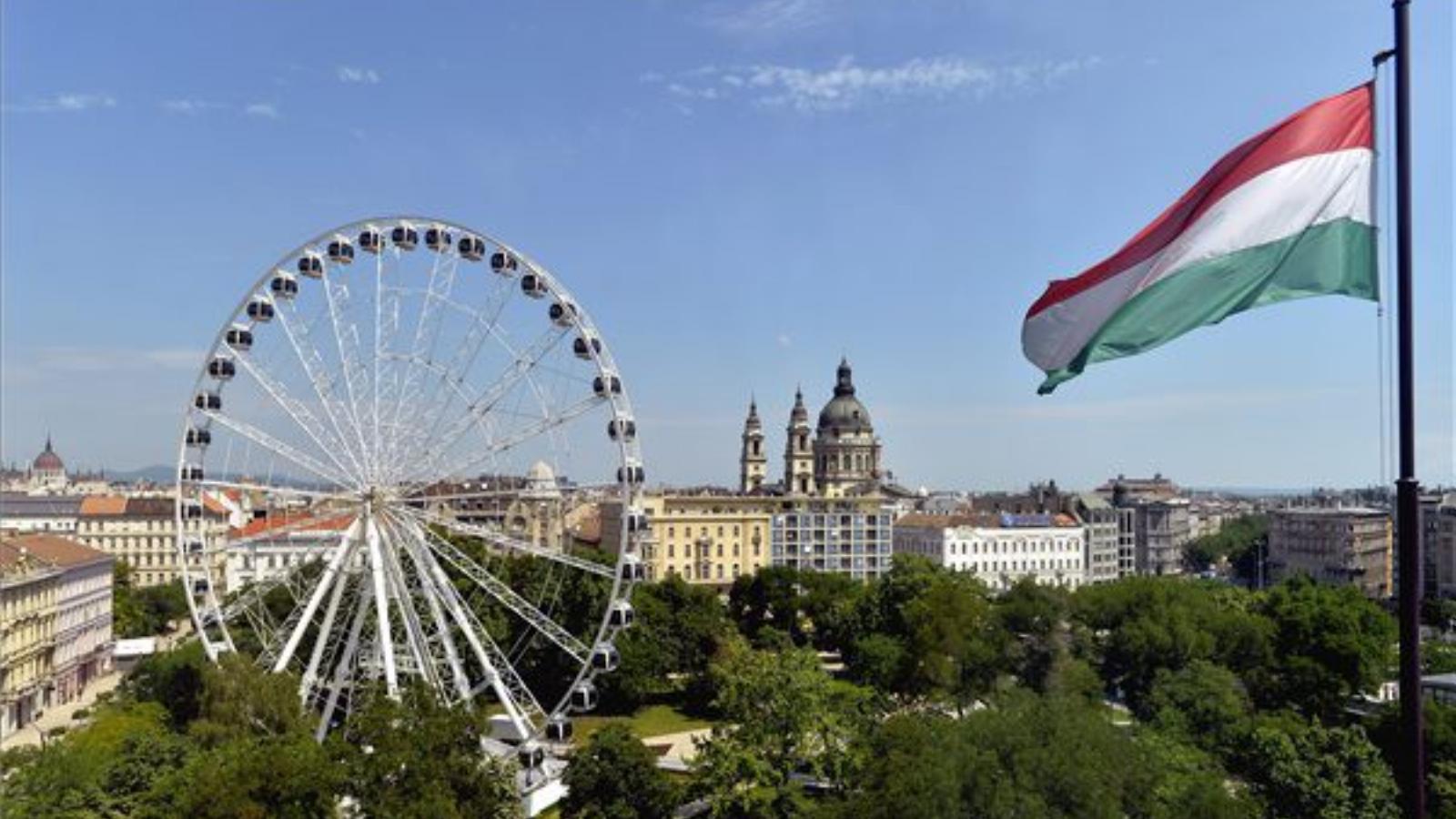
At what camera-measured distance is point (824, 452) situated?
14938 centimetres

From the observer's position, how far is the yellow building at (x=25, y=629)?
60875 millimetres

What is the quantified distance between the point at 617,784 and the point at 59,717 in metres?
42.9

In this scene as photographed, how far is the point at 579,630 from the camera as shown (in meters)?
66.5

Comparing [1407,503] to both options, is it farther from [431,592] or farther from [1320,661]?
[1320,661]

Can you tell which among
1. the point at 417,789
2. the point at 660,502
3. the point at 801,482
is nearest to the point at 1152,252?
the point at 417,789

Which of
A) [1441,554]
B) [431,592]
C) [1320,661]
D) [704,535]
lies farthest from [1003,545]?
[431,592]

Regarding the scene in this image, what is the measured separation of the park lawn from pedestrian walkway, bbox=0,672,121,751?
22.6 meters

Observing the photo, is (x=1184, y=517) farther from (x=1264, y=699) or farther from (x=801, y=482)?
(x=1264, y=699)

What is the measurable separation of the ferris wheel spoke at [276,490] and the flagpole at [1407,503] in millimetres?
33191

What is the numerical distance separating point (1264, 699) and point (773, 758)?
28476mm

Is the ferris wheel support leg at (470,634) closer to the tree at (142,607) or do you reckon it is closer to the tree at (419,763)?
the tree at (419,763)

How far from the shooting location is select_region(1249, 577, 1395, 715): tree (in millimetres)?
53594

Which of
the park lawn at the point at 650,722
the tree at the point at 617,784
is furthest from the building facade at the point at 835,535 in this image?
the tree at the point at 617,784

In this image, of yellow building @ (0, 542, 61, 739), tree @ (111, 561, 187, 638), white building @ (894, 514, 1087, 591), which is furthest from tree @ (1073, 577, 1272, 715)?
tree @ (111, 561, 187, 638)
